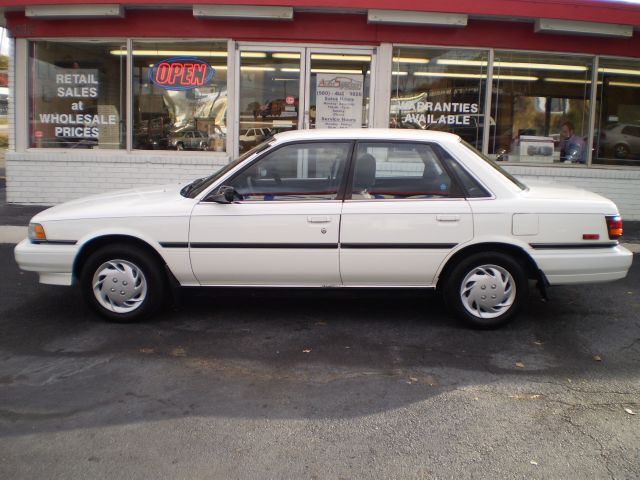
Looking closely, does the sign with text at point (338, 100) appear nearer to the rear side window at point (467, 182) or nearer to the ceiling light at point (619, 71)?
the ceiling light at point (619, 71)

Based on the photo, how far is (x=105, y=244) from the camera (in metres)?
5.55

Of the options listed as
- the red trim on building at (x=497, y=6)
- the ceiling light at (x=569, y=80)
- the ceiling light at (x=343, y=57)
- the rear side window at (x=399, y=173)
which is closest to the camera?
the rear side window at (x=399, y=173)

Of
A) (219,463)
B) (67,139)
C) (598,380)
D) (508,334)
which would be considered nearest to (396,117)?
(67,139)

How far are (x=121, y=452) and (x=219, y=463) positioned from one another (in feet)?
1.81

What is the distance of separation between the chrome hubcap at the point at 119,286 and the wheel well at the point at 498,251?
2.51 metres

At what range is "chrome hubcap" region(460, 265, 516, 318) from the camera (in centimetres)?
543

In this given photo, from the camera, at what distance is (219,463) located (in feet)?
11.2

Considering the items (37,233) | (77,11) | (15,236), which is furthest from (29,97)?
(37,233)

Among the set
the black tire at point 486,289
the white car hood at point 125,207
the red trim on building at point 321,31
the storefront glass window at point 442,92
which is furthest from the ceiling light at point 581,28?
the white car hood at point 125,207

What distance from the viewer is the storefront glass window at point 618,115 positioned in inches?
452

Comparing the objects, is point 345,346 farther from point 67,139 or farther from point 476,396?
point 67,139

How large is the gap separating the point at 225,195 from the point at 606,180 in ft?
27.0

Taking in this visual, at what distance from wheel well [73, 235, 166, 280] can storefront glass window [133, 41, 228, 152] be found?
6126mm

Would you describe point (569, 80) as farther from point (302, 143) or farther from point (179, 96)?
point (302, 143)
